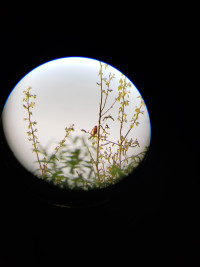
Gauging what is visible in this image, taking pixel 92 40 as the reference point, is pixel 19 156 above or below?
below

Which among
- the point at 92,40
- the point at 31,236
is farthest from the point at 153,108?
the point at 31,236

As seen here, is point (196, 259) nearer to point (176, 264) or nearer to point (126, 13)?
point (176, 264)

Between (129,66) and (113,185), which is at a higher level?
(129,66)

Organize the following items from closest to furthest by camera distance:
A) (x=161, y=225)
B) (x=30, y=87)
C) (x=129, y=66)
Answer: (x=129, y=66) → (x=161, y=225) → (x=30, y=87)

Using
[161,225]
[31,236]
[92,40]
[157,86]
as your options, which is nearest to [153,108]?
[157,86]

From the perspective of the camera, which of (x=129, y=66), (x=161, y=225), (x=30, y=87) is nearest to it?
(x=129, y=66)

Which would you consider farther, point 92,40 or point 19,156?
point 19,156

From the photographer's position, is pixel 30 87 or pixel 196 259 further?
pixel 30 87

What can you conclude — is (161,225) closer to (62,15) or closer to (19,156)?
(19,156)

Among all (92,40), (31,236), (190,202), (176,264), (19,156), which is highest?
(92,40)
